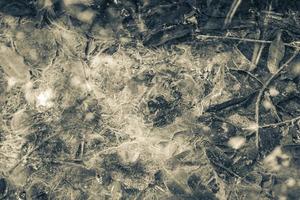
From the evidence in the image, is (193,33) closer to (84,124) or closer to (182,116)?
(182,116)

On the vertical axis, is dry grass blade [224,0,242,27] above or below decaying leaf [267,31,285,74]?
above

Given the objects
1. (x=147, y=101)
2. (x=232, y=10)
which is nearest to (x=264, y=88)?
(x=232, y=10)

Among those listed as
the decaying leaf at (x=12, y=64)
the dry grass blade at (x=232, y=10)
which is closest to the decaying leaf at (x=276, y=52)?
the dry grass blade at (x=232, y=10)

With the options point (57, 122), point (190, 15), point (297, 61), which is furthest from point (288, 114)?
point (57, 122)

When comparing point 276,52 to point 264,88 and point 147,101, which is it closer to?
point 264,88

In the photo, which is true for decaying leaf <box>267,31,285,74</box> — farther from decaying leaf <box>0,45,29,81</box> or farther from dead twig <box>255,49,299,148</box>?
decaying leaf <box>0,45,29,81</box>

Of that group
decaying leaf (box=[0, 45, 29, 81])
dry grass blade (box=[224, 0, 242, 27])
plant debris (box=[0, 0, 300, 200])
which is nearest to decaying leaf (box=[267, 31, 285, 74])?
plant debris (box=[0, 0, 300, 200])

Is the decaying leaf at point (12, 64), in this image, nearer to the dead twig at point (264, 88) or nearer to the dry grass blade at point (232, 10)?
the dry grass blade at point (232, 10)
